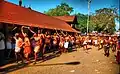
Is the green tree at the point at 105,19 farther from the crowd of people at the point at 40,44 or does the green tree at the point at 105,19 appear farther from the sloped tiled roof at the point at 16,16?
the sloped tiled roof at the point at 16,16

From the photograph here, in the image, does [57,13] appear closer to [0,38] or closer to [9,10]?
[9,10]

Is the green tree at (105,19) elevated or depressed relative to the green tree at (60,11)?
depressed

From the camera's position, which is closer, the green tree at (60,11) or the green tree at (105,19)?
the green tree at (105,19)

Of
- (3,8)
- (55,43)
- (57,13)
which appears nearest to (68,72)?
(3,8)

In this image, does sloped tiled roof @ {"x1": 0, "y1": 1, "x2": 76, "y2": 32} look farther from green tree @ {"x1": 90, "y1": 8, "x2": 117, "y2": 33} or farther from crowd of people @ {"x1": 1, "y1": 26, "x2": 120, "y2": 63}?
green tree @ {"x1": 90, "y1": 8, "x2": 117, "y2": 33}

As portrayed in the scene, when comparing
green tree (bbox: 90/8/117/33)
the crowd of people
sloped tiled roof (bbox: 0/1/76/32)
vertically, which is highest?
green tree (bbox: 90/8/117/33)

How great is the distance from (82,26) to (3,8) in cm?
5794

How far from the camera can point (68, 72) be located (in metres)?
11.1

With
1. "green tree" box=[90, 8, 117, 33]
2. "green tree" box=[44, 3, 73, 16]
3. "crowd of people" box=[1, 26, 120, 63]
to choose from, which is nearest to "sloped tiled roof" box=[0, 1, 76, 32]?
"crowd of people" box=[1, 26, 120, 63]

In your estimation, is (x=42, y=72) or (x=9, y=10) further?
(x=9, y=10)

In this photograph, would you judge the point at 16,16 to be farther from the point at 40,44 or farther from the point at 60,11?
the point at 60,11

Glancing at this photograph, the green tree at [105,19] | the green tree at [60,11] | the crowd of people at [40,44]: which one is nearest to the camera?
the crowd of people at [40,44]

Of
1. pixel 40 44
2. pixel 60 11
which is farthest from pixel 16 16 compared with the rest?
pixel 60 11

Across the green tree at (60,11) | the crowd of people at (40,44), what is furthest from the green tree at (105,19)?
the crowd of people at (40,44)
